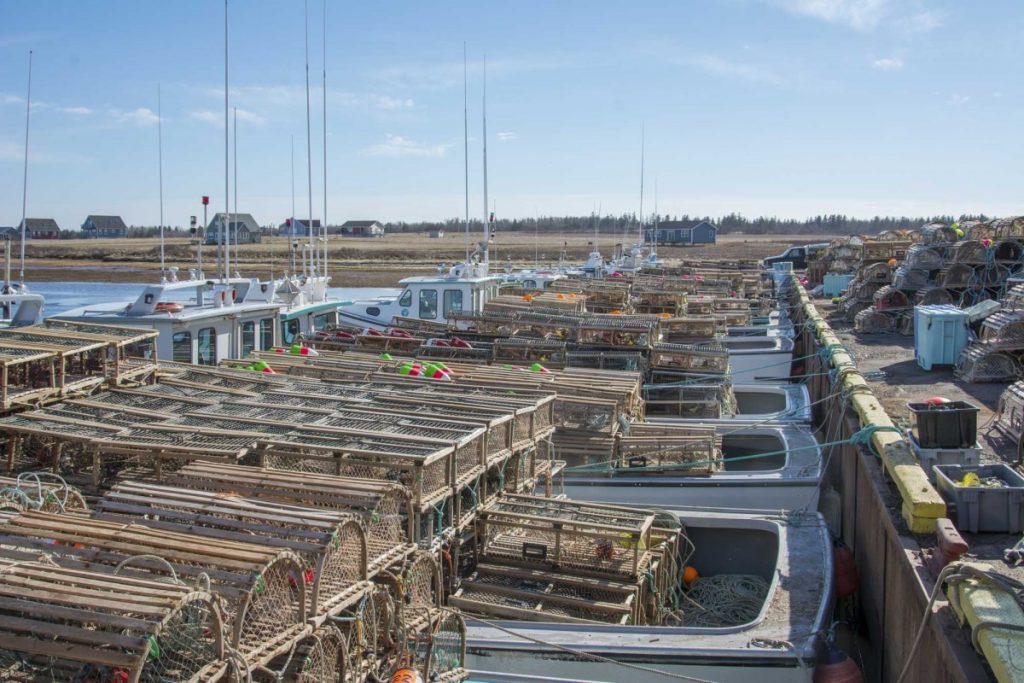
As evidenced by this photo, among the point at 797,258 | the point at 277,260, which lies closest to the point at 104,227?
the point at 277,260

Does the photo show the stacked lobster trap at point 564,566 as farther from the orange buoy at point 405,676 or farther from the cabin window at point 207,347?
the cabin window at point 207,347

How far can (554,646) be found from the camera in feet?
21.9

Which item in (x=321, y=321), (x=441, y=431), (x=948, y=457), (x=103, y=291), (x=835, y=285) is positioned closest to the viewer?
(x=441, y=431)

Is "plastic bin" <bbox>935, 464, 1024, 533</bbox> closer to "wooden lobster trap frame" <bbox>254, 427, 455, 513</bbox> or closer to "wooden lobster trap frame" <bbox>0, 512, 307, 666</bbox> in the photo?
"wooden lobster trap frame" <bbox>254, 427, 455, 513</bbox>

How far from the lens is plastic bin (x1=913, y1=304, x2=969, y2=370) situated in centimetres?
1430

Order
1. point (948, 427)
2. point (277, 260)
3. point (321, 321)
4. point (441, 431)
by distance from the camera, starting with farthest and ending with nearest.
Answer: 1. point (277, 260)
2. point (321, 321)
3. point (948, 427)
4. point (441, 431)

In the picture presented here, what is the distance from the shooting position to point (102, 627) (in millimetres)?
3838

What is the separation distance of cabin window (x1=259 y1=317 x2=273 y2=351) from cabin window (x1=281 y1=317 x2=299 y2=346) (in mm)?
772

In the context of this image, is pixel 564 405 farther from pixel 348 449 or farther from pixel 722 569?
pixel 348 449

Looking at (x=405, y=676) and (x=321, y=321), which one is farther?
(x=321, y=321)

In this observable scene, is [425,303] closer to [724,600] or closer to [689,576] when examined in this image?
[689,576]

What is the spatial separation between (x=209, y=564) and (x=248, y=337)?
10.3m

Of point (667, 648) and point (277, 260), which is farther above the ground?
point (277, 260)

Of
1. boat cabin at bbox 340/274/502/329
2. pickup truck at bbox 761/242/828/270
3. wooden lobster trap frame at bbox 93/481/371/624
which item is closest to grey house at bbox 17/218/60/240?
pickup truck at bbox 761/242/828/270
